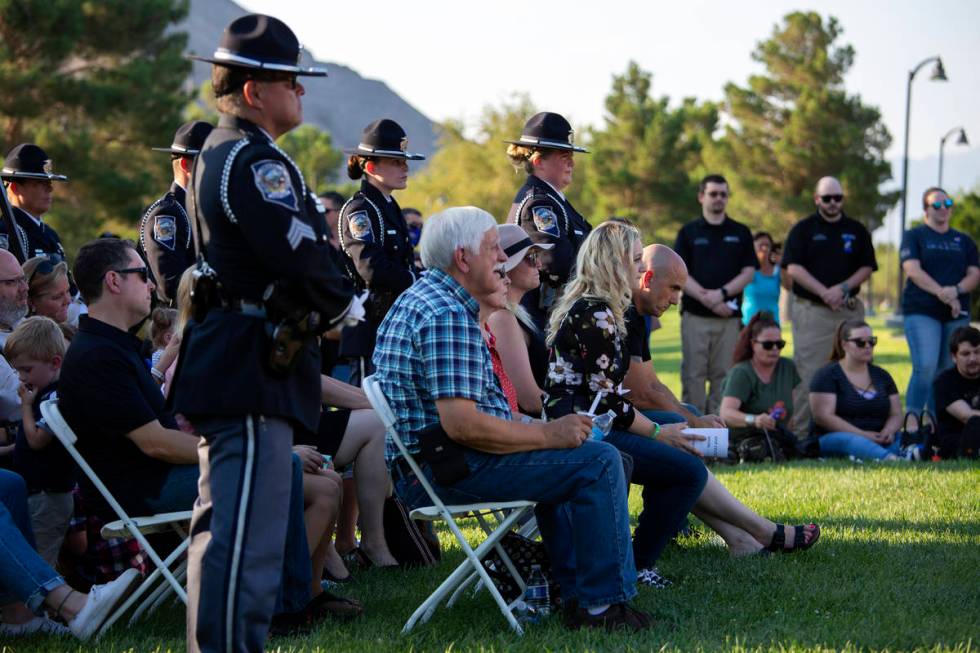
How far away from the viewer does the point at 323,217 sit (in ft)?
11.7

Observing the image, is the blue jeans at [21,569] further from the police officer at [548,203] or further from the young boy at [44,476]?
the police officer at [548,203]

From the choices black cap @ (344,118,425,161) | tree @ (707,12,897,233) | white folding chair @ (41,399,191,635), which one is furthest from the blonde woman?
tree @ (707,12,897,233)

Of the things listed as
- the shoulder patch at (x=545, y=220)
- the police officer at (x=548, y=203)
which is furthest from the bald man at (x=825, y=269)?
the shoulder patch at (x=545, y=220)

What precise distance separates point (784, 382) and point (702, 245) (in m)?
1.77

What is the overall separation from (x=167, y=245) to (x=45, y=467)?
6.96 feet

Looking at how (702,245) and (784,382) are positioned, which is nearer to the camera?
(784,382)

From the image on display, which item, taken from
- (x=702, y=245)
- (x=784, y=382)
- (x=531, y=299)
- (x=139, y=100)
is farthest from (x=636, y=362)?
(x=139, y=100)

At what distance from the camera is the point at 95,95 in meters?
25.9

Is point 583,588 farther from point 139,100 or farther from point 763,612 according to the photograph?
point 139,100

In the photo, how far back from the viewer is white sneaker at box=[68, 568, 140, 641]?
4.20m

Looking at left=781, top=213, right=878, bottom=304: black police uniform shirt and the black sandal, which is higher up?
left=781, top=213, right=878, bottom=304: black police uniform shirt

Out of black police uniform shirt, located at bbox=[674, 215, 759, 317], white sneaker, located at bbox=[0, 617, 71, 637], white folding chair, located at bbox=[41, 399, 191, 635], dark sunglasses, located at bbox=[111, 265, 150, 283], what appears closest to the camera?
white folding chair, located at bbox=[41, 399, 191, 635]

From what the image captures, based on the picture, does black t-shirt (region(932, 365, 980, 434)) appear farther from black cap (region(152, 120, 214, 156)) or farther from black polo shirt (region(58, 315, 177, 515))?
black polo shirt (region(58, 315, 177, 515))

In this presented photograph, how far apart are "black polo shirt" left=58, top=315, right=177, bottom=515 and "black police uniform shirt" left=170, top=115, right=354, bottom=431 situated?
94 centimetres
